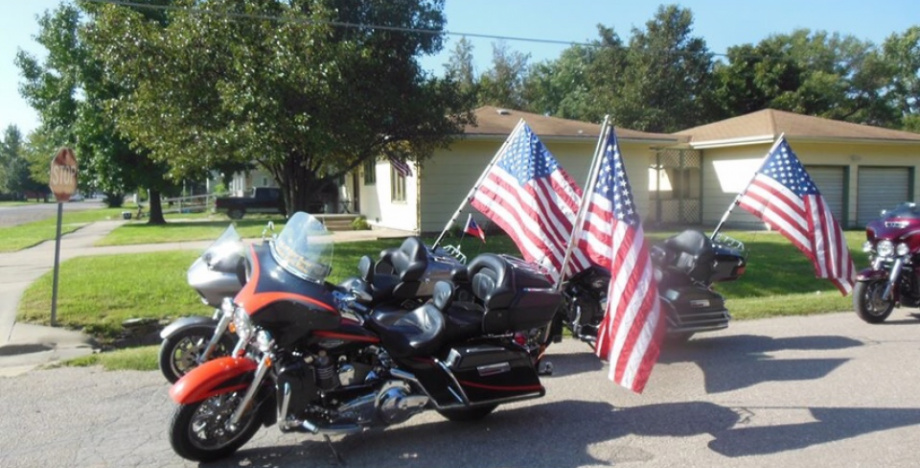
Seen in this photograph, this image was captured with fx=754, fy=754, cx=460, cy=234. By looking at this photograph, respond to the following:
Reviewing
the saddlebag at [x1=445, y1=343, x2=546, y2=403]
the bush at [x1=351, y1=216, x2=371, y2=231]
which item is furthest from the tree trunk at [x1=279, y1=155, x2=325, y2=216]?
the saddlebag at [x1=445, y1=343, x2=546, y2=403]

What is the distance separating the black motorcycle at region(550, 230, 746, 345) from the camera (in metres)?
8.05

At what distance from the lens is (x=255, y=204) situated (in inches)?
1490

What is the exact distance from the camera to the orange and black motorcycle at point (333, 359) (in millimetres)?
4785

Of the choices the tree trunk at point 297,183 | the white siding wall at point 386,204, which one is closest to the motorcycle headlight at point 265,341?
the tree trunk at point 297,183

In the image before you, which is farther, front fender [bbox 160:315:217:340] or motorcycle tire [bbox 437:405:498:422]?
front fender [bbox 160:315:217:340]

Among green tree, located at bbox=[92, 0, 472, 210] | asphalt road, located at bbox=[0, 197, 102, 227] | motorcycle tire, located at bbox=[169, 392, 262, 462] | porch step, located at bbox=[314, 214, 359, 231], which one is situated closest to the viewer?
motorcycle tire, located at bbox=[169, 392, 262, 462]

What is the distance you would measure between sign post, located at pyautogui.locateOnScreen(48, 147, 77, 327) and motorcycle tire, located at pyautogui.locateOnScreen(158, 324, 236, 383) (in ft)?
12.4

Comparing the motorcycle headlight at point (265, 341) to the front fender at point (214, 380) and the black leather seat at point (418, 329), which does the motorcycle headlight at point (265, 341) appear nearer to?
the front fender at point (214, 380)

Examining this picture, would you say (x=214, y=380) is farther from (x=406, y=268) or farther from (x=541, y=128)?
(x=541, y=128)

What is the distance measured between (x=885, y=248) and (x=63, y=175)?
1082cm

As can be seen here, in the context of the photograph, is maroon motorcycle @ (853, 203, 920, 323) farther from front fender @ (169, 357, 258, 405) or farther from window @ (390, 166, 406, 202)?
window @ (390, 166, 406, 202)

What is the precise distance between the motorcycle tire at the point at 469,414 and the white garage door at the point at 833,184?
21827 millimetres

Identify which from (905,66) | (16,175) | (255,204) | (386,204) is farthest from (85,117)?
(16,175)

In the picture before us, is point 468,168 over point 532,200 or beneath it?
over
